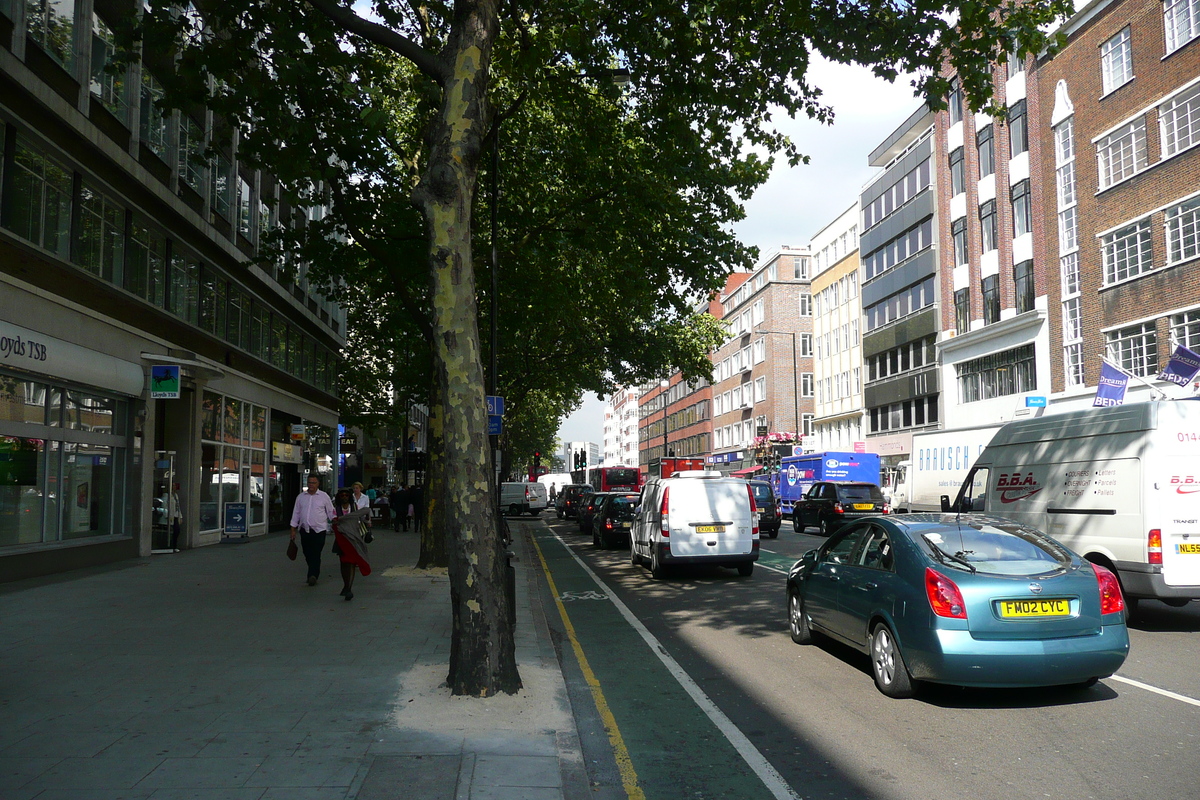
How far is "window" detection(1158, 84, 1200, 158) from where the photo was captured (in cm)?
2597

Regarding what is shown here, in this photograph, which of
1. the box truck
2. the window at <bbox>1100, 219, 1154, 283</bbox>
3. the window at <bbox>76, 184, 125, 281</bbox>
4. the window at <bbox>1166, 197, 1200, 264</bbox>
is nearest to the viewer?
the window at <bbox>76, 184, 125, 281</bbox>

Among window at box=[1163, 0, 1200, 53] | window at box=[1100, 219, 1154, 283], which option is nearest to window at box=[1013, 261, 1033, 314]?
window at box=[1100, 219, 1154, 283]

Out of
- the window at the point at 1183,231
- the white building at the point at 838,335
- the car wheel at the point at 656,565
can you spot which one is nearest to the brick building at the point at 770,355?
the white building at the point at 838,335

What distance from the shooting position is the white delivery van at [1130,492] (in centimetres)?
988

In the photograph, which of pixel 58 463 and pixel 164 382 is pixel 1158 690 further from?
pixel 164 382

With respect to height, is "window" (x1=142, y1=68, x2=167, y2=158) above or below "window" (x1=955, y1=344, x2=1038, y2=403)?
above

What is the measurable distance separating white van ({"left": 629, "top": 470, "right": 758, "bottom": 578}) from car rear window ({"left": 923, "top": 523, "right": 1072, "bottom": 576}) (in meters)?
8.57

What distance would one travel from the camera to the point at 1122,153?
29.3 meters

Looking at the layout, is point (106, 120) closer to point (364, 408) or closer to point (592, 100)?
point (592, 100)

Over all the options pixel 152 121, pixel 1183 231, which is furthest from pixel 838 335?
pixel 152 121

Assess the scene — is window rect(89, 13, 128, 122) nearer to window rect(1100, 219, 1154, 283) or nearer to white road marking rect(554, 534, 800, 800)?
white road marking rect(554, 534, 800, 800)

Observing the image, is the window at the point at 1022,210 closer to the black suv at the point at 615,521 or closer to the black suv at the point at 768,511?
the black suv at the point at 768,511

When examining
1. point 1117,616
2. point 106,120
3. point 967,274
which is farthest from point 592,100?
point 967,274

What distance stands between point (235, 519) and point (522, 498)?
27.6m
